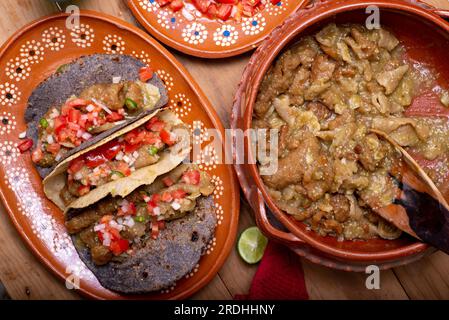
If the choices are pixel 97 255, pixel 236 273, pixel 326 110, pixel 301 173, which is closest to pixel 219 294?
pixel 236 273

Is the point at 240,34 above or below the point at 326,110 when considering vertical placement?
Answer: above

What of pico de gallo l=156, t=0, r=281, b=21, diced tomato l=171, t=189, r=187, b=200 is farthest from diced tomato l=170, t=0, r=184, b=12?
diced tomato l=171, t=189, r=187, b=200

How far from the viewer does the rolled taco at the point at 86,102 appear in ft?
9.86

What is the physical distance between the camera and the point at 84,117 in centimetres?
300

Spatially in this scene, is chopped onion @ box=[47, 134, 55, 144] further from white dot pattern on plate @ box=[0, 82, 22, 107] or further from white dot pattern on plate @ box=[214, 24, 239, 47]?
white dot pattern on plate @ box=[214, 24, 239, 47]

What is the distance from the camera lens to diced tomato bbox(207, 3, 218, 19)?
10.5 ft

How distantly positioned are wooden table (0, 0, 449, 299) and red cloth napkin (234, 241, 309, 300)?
86 millimetres

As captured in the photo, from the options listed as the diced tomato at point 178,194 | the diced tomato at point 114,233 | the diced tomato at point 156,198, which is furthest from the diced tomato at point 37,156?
the diced tomato at point 178,194

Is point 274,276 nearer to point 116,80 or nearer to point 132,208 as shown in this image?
point 132,208

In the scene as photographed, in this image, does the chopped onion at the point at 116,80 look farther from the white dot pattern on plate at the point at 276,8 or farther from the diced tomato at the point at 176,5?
the white dot pattern on plate at the point at 276,8

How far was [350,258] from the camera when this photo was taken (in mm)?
2646

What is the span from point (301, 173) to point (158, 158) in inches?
33.1
